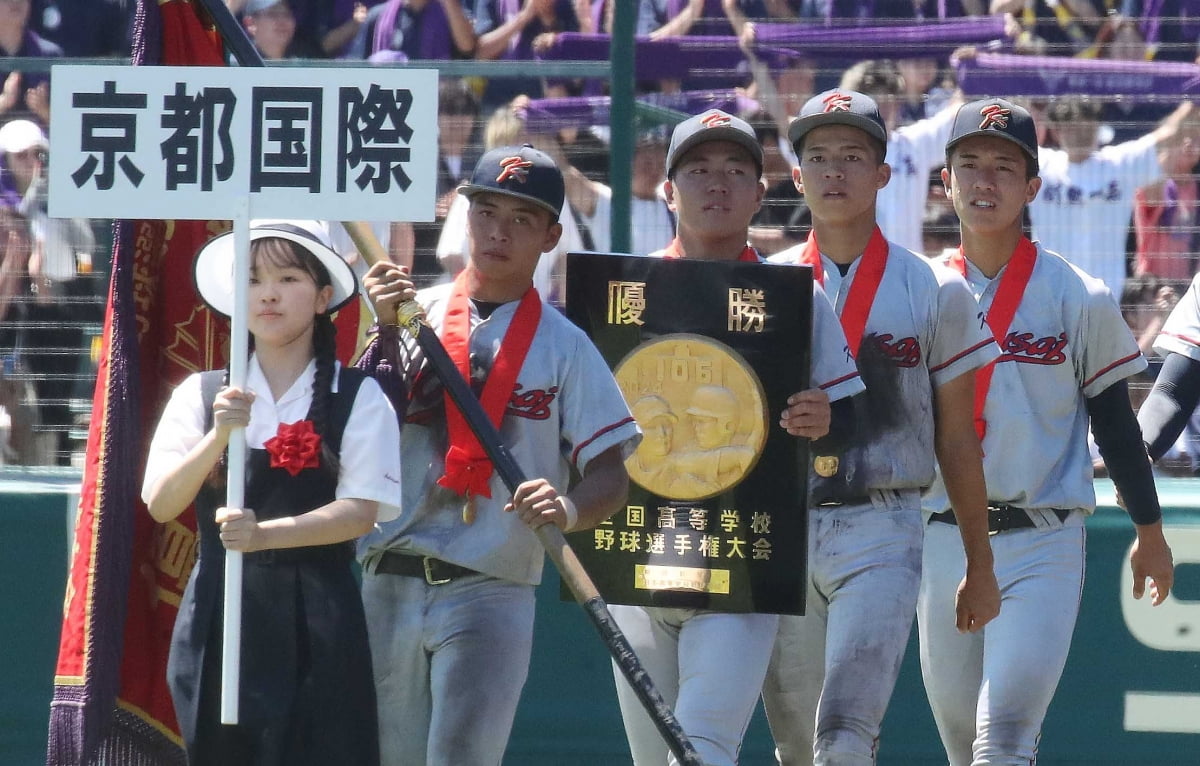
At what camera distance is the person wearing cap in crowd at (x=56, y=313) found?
6.41 m

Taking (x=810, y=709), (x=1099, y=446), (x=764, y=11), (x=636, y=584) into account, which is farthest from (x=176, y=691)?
(x=764, y=11)

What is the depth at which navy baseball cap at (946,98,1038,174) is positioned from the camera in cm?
527

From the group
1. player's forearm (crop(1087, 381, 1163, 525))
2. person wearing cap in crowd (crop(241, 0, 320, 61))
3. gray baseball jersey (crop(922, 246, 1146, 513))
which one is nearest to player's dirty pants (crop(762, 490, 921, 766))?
gray baseball jersey (crop(922, 246, 1146, 513))

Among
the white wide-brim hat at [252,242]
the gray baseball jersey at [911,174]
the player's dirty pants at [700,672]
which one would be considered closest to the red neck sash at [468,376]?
the white wide-brim hat at [252,242]

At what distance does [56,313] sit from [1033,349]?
3.34m

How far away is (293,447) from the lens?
4160mm

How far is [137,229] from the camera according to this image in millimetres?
4891

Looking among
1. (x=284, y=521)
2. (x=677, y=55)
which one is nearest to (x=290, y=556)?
(x=284, y=521)

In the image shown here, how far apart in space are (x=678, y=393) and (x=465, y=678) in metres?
0.99

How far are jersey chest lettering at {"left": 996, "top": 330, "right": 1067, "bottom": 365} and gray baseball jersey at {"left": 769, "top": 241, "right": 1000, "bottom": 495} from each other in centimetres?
28

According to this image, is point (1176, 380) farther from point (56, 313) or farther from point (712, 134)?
point (56, 313)

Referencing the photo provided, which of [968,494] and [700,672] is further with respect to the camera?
[968,494]

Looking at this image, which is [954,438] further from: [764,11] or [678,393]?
[764,11]

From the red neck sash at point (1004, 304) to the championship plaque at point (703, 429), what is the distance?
2.46 ft
